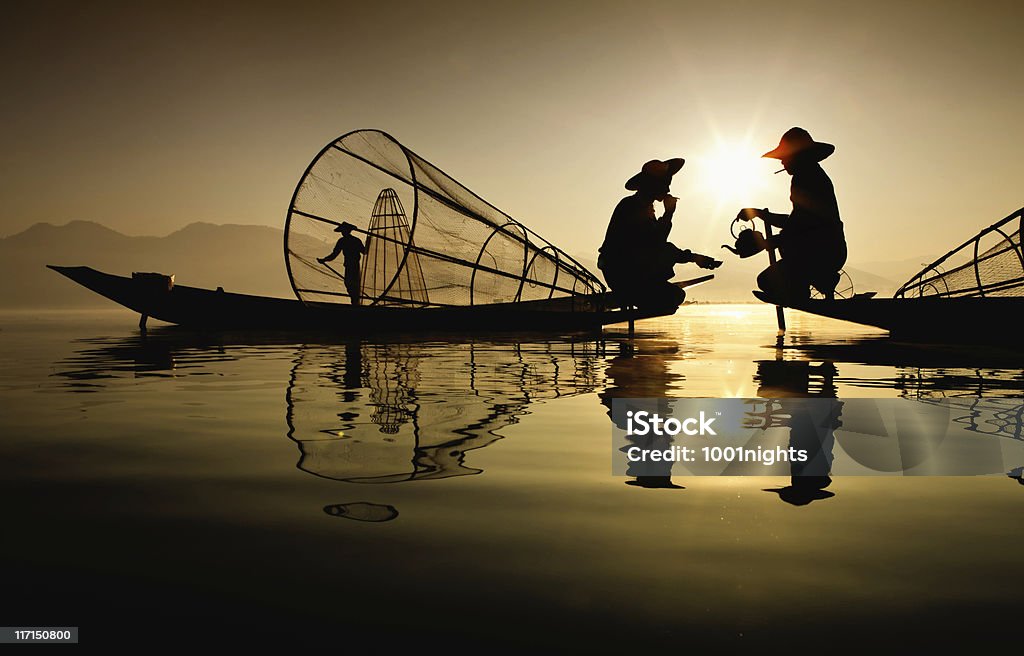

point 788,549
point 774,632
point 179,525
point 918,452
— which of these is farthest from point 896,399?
point 179,525

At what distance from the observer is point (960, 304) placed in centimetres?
1284

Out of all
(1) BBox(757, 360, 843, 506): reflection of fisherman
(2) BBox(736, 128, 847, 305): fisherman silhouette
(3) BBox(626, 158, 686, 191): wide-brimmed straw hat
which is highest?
(3) BBox(626, 158, 686, 191): wide-brimmed straw hat

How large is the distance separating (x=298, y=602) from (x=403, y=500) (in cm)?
108

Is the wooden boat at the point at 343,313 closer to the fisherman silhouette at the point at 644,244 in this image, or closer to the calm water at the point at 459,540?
the fisherman silhouette at the point at 644,244

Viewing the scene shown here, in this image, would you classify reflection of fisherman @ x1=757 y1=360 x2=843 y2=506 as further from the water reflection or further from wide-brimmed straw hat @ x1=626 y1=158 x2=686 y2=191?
wide-brimmed straw hat @ x1=626 y1=158 x2=686 y2=191

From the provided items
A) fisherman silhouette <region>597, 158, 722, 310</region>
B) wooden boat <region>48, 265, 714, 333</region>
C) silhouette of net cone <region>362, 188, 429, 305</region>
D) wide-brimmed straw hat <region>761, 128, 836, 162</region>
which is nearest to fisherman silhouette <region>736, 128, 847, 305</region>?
wide-brimmed straw hat <region>761, 128, 836, 162</region>

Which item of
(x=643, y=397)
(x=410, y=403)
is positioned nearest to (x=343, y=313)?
(x=410, y=403)

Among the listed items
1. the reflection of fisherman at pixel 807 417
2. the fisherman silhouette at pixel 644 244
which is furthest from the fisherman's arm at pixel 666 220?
the reflection of fisherman at pixel 807 417

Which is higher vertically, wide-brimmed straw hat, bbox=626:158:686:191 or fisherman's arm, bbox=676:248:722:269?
wide-brimmed straw hat, bbox=626:158:686:191

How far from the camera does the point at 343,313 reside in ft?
58.5

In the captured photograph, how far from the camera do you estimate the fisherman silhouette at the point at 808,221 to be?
1153 cm

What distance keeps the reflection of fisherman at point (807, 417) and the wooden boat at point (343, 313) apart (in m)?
6.18

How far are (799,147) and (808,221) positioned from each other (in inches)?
43.0

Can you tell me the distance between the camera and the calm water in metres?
2.03
